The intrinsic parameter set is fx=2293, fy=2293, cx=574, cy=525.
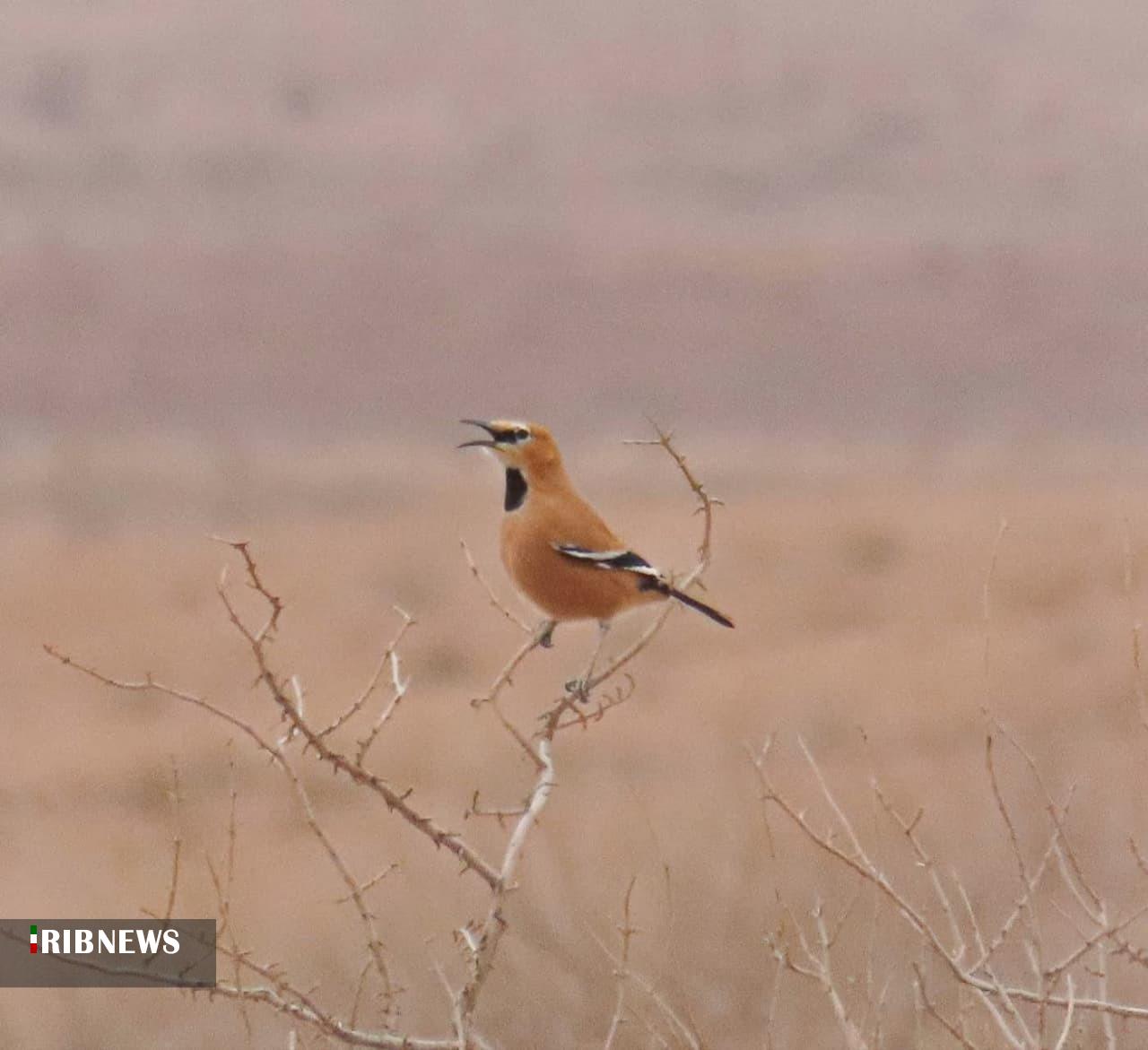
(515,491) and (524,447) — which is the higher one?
(524,447)

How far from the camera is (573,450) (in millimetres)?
44969

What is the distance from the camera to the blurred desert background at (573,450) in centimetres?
1688

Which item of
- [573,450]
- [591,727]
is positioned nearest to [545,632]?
[591,727]

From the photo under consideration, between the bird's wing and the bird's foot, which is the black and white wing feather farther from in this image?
the bird's foot

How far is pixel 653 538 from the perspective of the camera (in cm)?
3309

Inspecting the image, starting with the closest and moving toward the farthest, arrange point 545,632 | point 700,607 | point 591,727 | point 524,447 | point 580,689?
point 580,689 < point 700,607 < point 545,632 < point 524,447 < point 591,727

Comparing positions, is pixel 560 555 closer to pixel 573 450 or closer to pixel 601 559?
pixel 601 559

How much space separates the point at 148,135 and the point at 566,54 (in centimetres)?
1153

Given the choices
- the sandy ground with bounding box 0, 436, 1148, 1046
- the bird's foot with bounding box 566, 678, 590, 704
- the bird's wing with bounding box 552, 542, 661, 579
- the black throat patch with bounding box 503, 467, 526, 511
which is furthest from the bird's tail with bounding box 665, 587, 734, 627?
the sandy ground with bounding box 0, 436, 1148, 1046

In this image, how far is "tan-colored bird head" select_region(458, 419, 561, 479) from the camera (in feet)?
24.5

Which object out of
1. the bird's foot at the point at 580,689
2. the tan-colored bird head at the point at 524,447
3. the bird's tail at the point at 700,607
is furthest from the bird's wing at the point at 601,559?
the bird's foot at the point at 580,689

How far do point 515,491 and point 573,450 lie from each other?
3745 centimetres

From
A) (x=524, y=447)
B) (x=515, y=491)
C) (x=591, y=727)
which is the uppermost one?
(x=591, y=727)

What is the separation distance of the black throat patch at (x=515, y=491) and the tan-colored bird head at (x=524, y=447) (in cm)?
3
